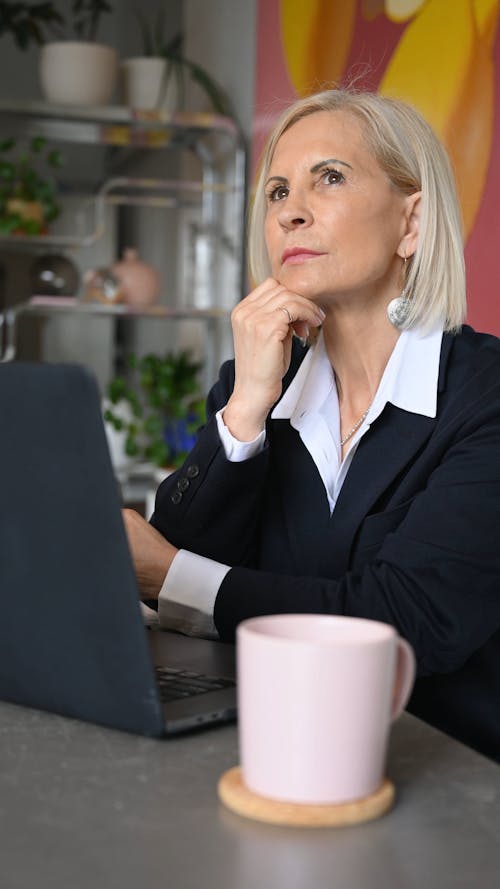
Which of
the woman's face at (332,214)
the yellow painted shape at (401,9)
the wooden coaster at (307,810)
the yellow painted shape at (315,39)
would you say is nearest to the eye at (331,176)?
the woman's face at (332,214)

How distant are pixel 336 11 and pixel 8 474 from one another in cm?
263

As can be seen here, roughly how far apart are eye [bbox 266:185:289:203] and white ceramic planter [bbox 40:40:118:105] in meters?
2.77

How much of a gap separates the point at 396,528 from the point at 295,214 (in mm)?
429

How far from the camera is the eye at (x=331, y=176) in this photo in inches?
59.0

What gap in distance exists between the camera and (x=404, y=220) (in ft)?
5.08

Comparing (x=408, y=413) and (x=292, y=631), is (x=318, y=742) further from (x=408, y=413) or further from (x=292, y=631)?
(x=408, y=413)

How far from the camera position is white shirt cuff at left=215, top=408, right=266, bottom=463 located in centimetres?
142

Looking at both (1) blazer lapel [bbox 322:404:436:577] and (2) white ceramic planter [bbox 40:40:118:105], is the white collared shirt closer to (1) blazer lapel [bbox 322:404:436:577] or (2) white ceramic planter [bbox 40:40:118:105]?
(1) blazer lapel [bbox 322:404:436:577]

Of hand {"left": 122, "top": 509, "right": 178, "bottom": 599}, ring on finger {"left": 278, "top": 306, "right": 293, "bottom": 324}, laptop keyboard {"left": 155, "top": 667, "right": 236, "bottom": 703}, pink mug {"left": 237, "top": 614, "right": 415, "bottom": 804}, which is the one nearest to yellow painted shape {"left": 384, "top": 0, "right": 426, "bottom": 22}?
ring on finger {"left": 278, "top": 306, "right": 293, "bottom": 324}

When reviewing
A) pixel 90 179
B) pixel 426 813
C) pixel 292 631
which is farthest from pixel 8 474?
pixel 90 179

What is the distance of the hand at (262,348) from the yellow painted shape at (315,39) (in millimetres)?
1590

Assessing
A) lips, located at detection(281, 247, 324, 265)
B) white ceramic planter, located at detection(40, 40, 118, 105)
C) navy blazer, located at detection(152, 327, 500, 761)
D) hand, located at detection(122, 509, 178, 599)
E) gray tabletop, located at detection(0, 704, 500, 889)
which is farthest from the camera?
white ceramic planter, located at detection(40, 40, 118, 105)

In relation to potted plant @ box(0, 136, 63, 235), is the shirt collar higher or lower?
lower

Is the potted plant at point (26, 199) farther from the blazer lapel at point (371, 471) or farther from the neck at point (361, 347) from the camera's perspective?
the blazer lapel at point (371, 471)
